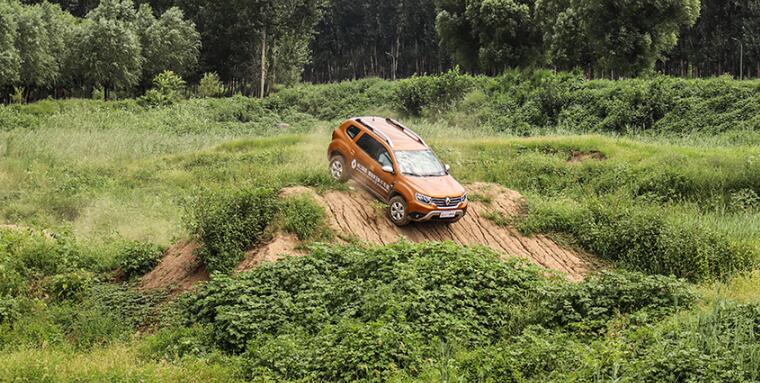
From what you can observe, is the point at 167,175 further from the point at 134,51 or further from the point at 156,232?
the point at 134,51

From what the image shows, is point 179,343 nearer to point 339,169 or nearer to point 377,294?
point 377,294

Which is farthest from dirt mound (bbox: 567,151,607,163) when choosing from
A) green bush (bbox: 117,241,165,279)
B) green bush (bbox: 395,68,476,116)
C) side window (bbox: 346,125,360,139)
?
green bush (bbox: 395,68,476,116)

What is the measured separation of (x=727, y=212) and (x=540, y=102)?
21424 millimetres

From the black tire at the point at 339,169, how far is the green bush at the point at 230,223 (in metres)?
3.22

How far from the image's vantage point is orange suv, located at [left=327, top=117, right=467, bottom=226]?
1902 cm

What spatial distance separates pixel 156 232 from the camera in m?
20.9

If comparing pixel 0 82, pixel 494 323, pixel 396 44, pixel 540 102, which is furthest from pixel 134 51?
pixel 494 323

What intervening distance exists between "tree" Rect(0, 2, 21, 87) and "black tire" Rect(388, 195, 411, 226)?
40119mm

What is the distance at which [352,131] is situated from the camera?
2122 cm

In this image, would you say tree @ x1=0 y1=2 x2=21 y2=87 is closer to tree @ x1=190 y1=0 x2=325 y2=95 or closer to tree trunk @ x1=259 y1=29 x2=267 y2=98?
tree trunk @ x1=259 y1=29 x2=267 y2=98

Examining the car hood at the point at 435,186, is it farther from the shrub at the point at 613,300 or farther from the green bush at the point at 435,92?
the green bush at the point at 435,92

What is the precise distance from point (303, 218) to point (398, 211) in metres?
2.72

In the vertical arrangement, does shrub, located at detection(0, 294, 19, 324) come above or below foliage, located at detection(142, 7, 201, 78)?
below

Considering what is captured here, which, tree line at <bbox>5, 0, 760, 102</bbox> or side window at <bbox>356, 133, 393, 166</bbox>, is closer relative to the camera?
side window at <bbox>356, 133, 393, 166</bbox>
